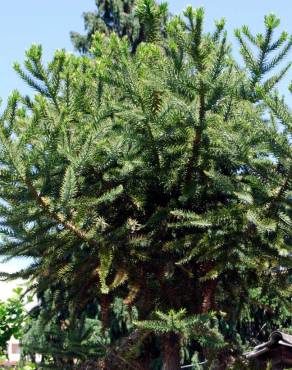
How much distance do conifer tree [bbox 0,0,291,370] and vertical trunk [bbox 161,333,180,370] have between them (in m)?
0.01

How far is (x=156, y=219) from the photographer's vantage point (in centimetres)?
541

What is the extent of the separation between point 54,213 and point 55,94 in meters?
1.18

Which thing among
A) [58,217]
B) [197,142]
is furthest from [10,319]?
[197,142]

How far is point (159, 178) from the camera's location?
5.54 metres

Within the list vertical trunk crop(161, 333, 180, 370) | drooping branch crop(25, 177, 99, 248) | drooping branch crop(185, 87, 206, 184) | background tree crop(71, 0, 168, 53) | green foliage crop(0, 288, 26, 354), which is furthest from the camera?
background tree crop(71, 0, 168, 53)

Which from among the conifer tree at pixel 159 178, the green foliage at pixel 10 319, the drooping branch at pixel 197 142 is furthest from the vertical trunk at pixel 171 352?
the green foliage at pixel 10 319

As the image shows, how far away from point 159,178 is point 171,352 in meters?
1.69

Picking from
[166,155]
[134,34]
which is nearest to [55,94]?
[166,155]

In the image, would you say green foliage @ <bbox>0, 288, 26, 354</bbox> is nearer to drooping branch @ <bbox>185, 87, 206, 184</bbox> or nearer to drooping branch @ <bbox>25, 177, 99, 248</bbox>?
drooping branch @ <bbox>25, 177, 99, 248</bbox>

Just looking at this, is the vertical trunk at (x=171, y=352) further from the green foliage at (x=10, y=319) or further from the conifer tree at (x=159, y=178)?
the green foliage at (x=10, y=319)

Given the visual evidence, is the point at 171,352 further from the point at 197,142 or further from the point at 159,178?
the point at 197,142

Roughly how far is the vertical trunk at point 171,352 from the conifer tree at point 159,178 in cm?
1

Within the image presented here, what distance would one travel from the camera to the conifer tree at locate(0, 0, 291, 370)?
4.88m

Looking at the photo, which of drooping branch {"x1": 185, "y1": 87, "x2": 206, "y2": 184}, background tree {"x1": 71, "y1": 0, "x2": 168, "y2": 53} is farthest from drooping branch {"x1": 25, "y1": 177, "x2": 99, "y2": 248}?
background tree {"x1": 71, "y1": 0, "x2": 168, "y2": 53}
